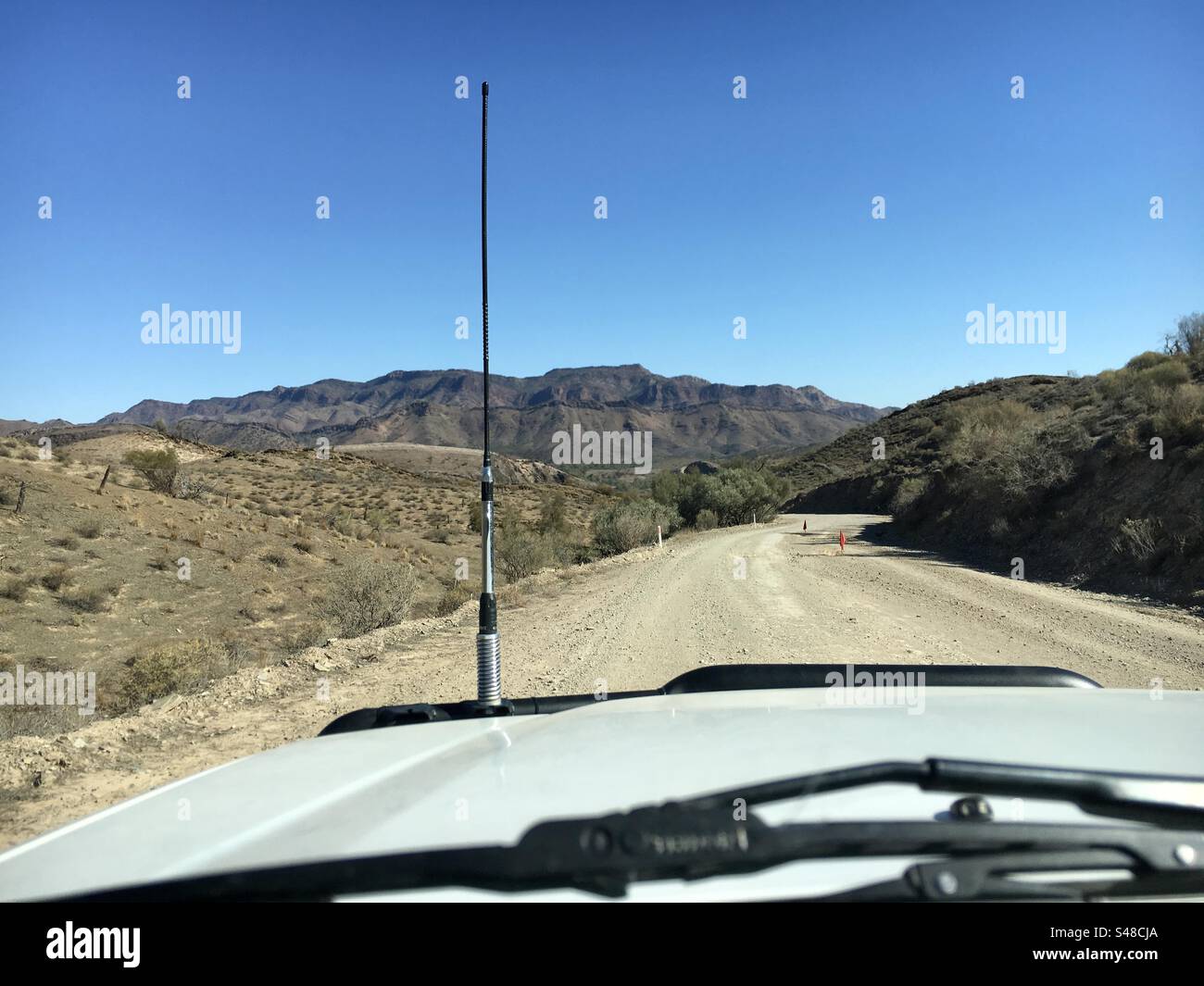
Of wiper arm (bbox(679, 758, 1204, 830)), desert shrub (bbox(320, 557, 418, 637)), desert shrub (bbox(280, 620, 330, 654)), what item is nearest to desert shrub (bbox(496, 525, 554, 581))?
desert shrub (bbox(280, 620, 330, 654))

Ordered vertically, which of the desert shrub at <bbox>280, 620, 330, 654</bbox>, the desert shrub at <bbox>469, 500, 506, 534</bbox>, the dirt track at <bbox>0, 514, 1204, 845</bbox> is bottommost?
Result: the desert shrub at <bbox>280, 620, 330, 654</bbox>

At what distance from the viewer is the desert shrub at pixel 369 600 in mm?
12562

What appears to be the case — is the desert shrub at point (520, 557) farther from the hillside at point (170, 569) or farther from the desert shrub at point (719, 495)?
the desert shrub at point (719, 495)

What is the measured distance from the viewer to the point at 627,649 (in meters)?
9.46

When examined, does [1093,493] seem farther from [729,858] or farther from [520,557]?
[729,858]

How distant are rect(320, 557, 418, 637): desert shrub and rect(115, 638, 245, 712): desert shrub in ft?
5.95

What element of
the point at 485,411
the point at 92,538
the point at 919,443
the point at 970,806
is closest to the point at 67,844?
the point at 970,806

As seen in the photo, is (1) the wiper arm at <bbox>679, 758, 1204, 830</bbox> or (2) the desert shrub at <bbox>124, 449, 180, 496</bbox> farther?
Answer: (2) the desert shrub at <bbox>124, 449, 180, 496</bbox>

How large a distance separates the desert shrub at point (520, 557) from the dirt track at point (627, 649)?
3.72 m

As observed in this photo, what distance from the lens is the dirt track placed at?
572cm

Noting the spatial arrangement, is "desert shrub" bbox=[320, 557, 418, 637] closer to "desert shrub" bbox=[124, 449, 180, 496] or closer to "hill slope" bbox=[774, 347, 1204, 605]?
"hill slope" bbox=[774, 347, 1204, 605]

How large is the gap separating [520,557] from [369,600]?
25.0ft

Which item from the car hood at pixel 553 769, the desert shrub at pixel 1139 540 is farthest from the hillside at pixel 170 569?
the desert shrub at pixel 1139 540
